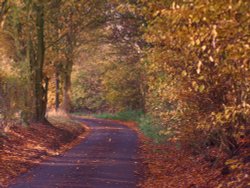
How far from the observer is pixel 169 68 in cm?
1149

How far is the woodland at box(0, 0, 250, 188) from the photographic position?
22.1 ft

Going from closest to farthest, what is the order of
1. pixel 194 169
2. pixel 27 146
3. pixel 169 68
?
pixel 169 68 < pixel 194 169 < pixel 27 146

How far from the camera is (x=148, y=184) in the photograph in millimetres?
11820

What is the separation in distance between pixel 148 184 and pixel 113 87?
123 ft

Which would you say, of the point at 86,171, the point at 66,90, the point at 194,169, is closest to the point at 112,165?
the point at 86,171

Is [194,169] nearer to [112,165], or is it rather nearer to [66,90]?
[112,165]

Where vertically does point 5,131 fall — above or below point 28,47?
below

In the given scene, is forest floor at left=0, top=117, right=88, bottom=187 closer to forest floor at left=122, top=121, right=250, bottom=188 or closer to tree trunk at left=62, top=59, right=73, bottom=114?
forest floor at left=122, top=121, right=250, bottom=188

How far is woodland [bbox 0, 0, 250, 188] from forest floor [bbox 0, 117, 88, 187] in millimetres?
362

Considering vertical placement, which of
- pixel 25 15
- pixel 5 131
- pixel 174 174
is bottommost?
pixel 174 174

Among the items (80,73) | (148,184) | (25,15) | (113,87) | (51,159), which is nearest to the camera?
(148,184)

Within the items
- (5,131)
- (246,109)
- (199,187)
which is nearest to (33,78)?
(5,131)

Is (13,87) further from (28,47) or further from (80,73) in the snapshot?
(80,73)

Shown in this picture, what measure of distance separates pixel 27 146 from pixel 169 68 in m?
7.90
